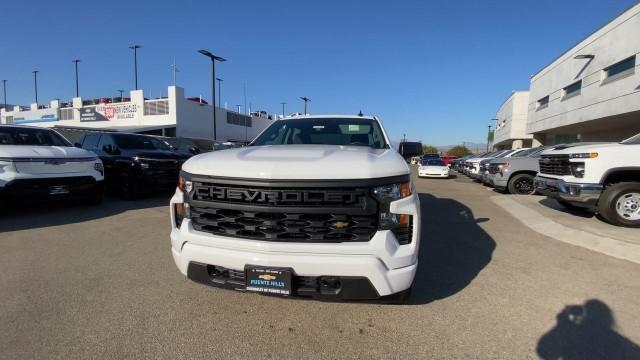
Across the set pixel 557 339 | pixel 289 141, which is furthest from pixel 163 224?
pixel 557 339

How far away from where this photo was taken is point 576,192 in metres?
5.86

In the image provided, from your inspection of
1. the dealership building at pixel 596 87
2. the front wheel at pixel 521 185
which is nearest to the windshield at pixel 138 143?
the front wheel at pixel 521 185

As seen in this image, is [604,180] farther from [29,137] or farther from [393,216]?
[29,137]

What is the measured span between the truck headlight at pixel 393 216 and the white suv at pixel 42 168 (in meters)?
6.44

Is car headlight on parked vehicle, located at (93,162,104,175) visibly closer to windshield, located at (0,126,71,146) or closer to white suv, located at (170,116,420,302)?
windshield, located at (0,126,71,146)

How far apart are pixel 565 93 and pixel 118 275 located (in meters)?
31.3

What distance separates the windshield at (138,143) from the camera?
8.79 meters

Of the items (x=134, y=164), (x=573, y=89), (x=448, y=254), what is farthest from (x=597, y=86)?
(x=134, y=164)

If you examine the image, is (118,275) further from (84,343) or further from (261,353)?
(261,353)

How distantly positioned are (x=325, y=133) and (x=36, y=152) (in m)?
5.44

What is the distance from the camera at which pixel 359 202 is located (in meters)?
2.28

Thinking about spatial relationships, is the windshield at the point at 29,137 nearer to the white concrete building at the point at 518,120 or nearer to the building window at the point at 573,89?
the building window at the point at 573,89

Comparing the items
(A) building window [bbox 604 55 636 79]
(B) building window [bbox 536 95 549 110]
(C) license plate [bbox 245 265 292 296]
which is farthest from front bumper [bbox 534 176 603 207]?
(B) building window [bbox 536 95 549 110]

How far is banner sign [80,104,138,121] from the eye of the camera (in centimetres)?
3928
